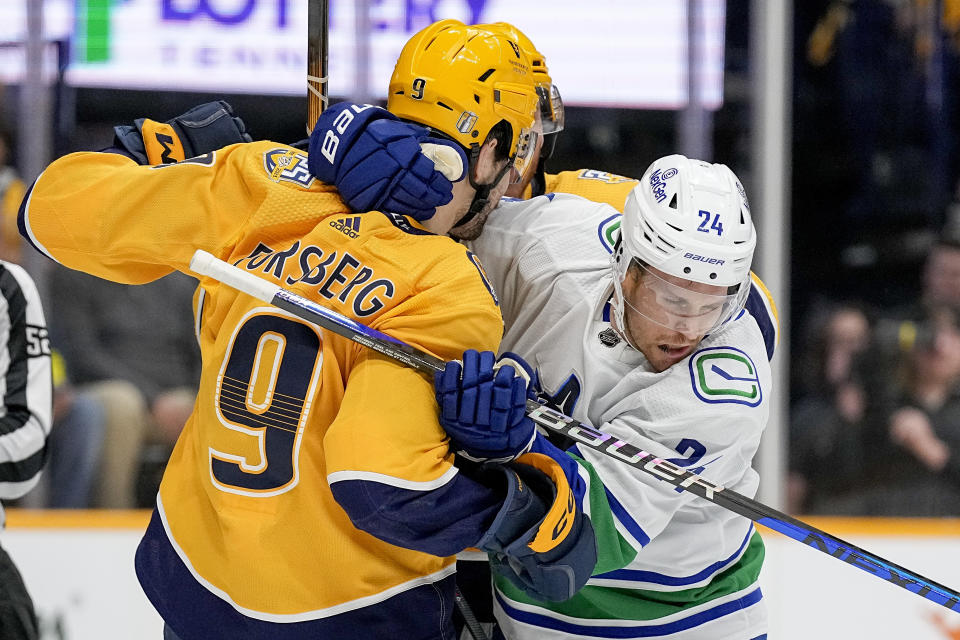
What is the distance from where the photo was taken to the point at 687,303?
1.57m

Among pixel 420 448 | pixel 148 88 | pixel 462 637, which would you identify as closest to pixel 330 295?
pixel 420 448

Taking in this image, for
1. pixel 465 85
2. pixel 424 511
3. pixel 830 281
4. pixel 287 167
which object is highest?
pixel 465 85

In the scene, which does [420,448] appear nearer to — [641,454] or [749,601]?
[641,454]

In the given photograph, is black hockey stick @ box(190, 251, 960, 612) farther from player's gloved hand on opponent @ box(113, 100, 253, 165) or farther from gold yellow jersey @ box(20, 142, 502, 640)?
player's gloved hand on opponent @ box(113, 100, 253, 165)

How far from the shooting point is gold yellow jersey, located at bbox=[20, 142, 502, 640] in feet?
4.19

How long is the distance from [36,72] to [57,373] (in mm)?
1087

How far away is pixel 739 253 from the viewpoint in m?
1.55

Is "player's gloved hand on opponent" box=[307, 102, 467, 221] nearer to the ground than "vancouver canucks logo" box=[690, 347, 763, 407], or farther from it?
farther from it

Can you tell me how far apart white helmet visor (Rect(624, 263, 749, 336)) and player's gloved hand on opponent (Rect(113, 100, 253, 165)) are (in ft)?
2.16

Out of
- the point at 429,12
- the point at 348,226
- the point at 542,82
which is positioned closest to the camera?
the point at 348,226

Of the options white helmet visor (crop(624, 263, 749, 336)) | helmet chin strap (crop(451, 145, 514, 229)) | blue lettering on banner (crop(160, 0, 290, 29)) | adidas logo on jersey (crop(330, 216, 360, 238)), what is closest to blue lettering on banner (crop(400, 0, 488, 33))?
blue lettering on banner (crop(160, 0, 290, 29))

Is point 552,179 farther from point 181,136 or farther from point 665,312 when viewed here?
point 181,136

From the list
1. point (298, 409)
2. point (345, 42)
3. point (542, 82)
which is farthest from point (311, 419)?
point (345, 42)

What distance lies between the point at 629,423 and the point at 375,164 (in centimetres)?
51
